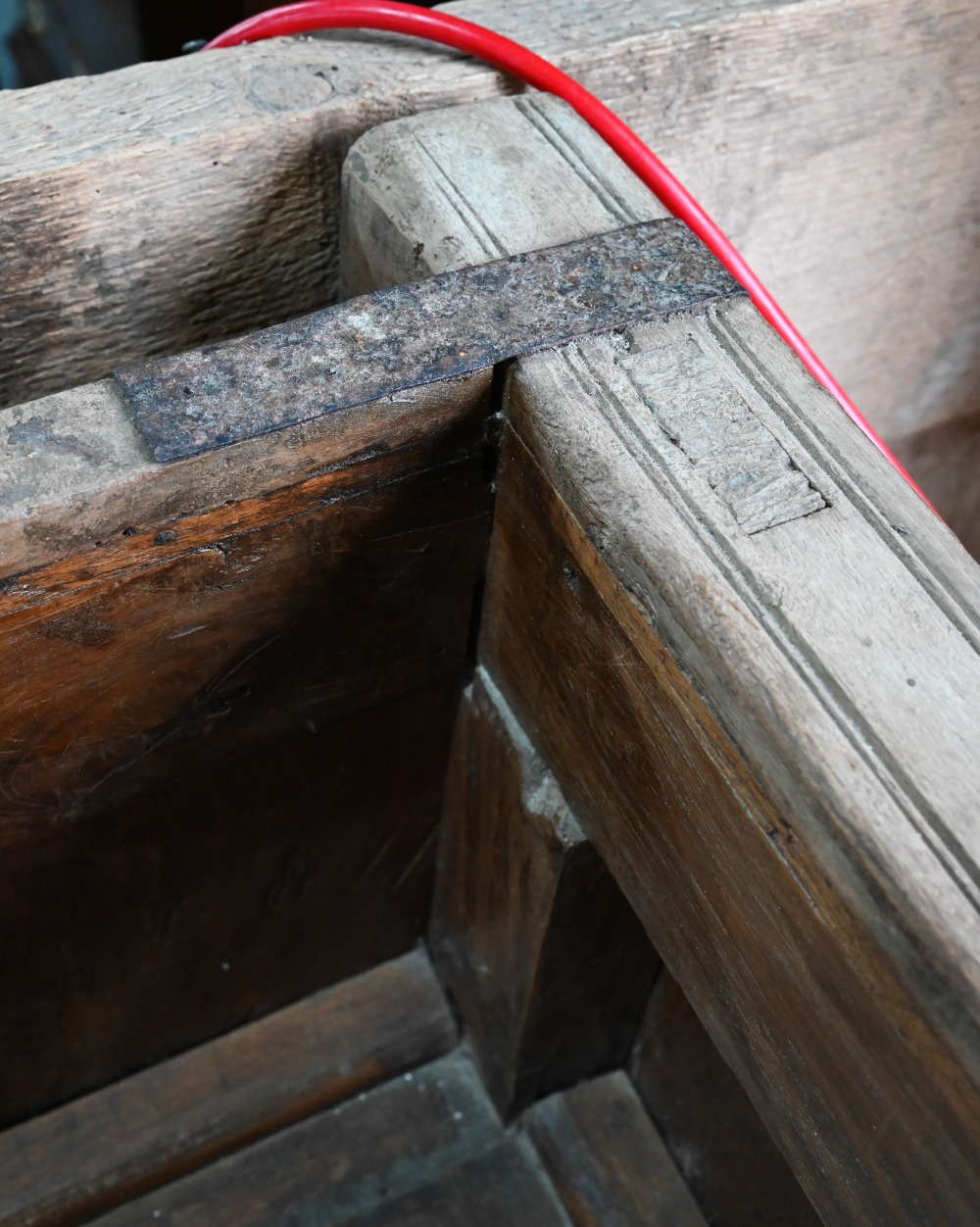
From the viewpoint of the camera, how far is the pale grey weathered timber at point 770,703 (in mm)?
662

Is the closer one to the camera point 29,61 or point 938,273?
point 938,273

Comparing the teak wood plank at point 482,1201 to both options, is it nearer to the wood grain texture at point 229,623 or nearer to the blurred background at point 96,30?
the wood grain texture at point 229,623

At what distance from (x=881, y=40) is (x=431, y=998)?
1266mm

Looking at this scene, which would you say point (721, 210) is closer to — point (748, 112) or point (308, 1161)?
point (748, 112)

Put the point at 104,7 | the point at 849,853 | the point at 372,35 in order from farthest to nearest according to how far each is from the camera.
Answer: the point at 104,7 → the point at 372,35 → the point at 849,853

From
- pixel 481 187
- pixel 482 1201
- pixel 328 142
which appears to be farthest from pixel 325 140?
pixel 482 1201

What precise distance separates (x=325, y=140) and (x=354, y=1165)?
1171 millimetres

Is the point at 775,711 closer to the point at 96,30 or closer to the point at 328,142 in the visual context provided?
the point at 328,142

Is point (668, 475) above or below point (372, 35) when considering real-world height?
below

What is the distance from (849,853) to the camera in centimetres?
66

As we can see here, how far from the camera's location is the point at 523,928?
125 cm

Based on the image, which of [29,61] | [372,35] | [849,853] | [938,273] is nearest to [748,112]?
[372,35]

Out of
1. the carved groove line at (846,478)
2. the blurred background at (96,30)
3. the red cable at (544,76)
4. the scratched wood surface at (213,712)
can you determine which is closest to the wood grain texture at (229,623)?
the scratched wood surface at (213,712)

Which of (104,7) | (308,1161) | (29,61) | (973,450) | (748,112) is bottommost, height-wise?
(308,1161)
